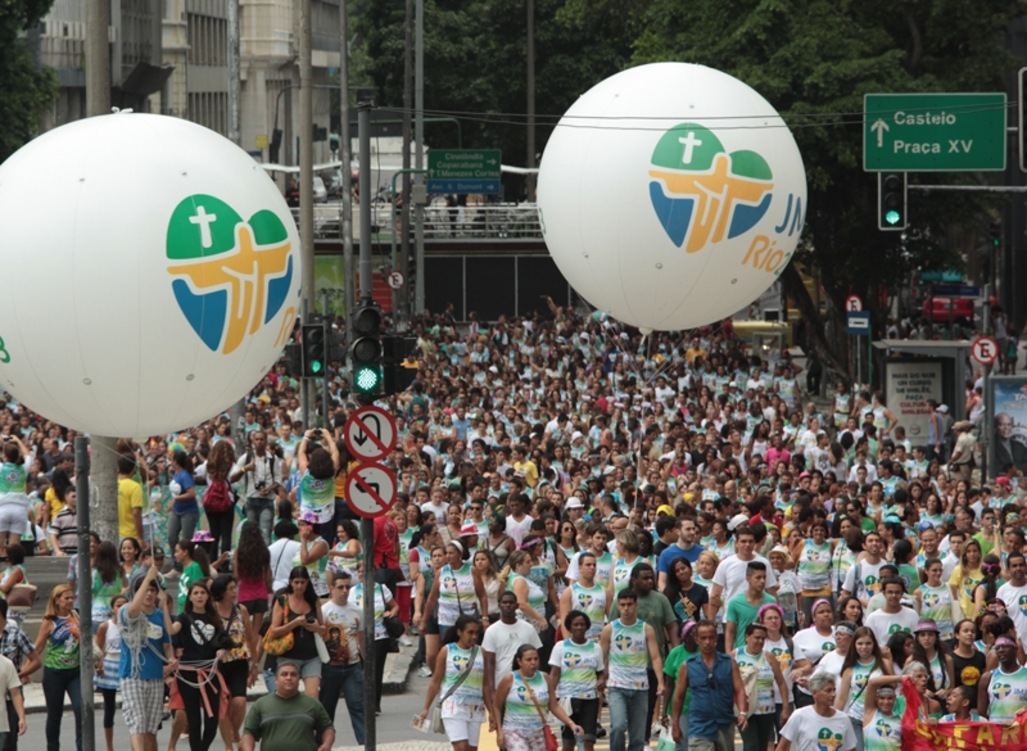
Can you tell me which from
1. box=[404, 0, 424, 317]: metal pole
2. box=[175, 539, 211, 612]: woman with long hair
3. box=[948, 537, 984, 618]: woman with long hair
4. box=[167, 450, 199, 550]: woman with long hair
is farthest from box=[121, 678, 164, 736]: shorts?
box=[404, 0, 424, 317]: metal pole

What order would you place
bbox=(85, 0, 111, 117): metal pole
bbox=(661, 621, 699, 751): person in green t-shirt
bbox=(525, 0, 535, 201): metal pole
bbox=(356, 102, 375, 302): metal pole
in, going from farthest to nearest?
bbox=(525, 0, 535, 201): metal pole → bbox=(356, 102, 375, 302): metal pole → bbox=(85, 0, 111, 117): metal pole → bbox=(661, 621, 699, 751): person in green t-shirt

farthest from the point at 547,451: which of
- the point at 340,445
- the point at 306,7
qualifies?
the point at 306,7

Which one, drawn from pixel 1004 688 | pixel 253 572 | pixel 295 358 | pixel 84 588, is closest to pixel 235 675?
pixel 253 572

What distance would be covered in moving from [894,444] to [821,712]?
12610 mm

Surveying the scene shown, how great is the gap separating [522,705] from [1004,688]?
9.79ft

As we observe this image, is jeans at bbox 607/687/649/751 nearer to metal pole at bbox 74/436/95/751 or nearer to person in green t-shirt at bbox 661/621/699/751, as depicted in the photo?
person in green t-shirt at bbox 661/621/699/751

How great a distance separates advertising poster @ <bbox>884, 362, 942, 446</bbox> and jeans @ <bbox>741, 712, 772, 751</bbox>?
18453 mm

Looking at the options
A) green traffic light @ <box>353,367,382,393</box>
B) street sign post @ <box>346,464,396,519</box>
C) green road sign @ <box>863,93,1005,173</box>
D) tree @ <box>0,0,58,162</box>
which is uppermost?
tree @ <box>0,0,58,162</box>

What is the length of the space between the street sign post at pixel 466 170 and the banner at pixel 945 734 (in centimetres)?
4394

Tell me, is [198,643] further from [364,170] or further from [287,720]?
[364,170]

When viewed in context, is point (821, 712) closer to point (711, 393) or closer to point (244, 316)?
point (244, 316)

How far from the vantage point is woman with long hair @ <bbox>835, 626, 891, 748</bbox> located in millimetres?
13492

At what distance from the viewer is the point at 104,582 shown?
587 inches

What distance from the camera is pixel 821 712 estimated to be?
12977 millimetres
